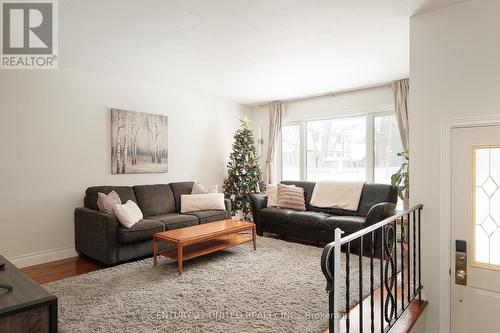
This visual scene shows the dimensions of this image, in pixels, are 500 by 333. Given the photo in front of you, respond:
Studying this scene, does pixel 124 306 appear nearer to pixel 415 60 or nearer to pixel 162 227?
pixel 162 227

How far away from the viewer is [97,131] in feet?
14.6

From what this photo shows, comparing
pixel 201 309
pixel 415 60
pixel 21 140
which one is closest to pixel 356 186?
pixel 415 60

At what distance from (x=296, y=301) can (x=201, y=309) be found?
2.82ft

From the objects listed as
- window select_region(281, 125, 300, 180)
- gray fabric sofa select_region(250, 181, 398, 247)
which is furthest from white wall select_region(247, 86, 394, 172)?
gray fabric sofa select_region(250, 181, 398, 247)

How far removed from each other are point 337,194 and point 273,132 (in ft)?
7.20

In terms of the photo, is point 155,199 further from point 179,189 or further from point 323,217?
point 323,217

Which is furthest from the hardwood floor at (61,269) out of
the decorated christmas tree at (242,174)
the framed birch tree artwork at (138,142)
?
the decorated christmas tree at (242,174)

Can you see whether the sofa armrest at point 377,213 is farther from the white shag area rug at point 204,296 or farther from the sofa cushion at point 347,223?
the white shag area rug at point 204,296

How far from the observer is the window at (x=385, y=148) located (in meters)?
5.06

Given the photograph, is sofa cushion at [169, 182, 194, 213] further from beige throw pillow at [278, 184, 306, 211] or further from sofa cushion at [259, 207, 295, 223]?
beige throw pillow at [278, 184, 306, 211]

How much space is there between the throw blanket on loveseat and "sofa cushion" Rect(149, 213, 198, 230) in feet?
7.02

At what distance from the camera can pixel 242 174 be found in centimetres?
596

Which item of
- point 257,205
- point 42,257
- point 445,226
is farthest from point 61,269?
point 445,226

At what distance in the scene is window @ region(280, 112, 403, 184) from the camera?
5.17 metres
